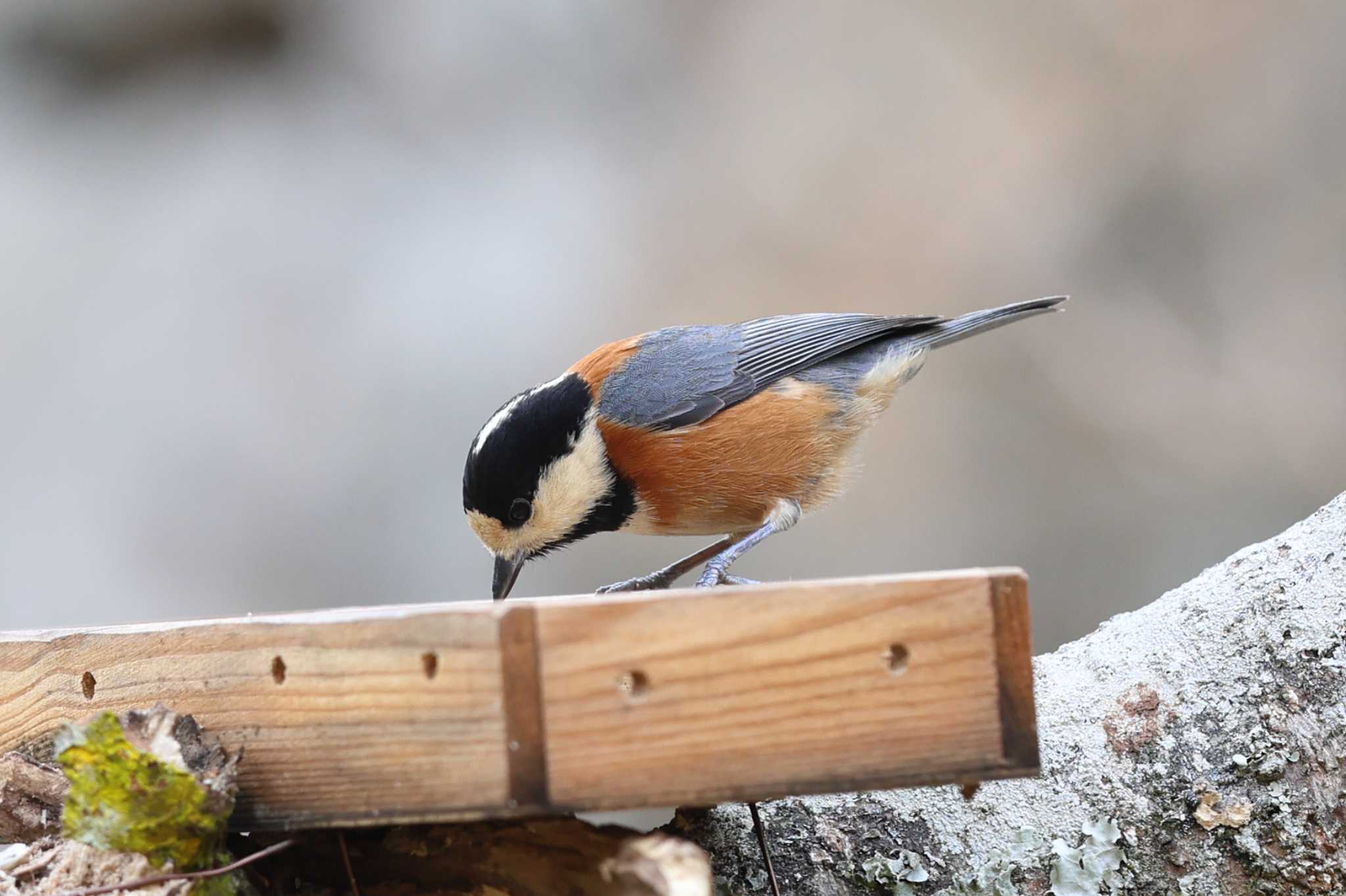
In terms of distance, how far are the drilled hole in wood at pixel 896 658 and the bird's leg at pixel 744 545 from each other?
4.20 ft

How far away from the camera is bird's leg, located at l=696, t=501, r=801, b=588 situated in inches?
99.6

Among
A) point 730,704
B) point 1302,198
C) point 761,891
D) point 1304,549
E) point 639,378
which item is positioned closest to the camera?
point 730,704

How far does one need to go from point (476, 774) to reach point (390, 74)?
406cm

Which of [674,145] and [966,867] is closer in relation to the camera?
[966,867]

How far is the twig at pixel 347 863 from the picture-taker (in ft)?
4.70

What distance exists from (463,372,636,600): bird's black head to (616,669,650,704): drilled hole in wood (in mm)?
1237

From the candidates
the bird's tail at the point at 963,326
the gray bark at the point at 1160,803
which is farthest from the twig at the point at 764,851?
the bird's tail at the point at 963,326

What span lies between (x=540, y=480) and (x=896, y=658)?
134 cm

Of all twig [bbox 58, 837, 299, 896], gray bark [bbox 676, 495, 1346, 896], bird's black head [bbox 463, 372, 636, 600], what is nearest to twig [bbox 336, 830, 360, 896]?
twig [bbox 58, 837, 299, 896]

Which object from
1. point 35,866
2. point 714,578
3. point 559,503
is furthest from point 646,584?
point 35,866

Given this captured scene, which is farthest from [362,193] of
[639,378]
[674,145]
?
[639,378]

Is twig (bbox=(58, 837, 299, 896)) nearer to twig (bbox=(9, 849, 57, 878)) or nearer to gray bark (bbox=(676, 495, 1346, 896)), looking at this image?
twig (bbox=(9, 849, 57, 878))

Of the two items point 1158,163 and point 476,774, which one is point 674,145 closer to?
point 1158,163

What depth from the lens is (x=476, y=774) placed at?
3.88 ft
